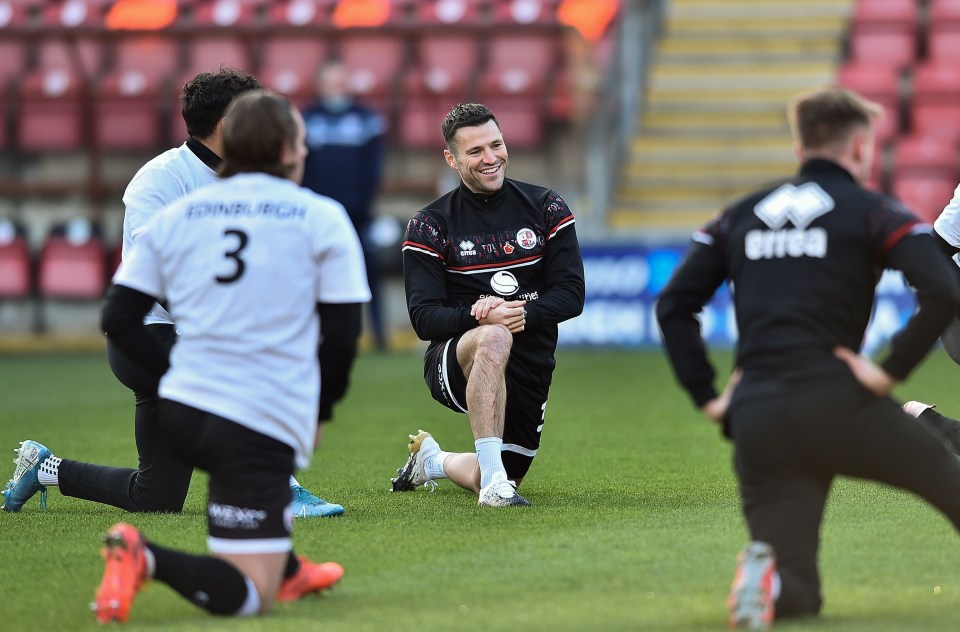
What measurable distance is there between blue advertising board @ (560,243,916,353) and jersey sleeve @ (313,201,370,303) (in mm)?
9682

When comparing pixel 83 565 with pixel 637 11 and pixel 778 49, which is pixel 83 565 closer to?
pixel 637 11

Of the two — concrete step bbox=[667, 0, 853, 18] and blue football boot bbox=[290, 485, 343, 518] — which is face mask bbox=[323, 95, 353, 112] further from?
blue football boot bbox=[290, 485, 343, 518]

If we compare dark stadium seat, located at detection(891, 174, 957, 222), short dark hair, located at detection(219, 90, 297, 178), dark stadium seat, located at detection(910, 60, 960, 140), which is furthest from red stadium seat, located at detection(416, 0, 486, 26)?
short dark hair, located at detection(219, 90, 297, 178)

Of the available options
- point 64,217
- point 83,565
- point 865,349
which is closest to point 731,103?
point 865,349

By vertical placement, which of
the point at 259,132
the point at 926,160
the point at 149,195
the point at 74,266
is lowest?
the point at 74,266

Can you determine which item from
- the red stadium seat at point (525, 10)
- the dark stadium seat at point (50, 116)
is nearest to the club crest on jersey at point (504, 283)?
the dark stadium seat at point (50, 116)

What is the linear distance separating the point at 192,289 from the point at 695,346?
1.34 metres

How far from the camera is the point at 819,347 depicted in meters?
3.93

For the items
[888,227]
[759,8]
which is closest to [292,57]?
[759,8]

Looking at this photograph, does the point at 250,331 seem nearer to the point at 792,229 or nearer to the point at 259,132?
the point at 259,132

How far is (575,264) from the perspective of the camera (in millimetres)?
6340

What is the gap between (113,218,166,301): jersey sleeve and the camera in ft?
13.6

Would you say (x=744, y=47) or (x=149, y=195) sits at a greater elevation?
(x=149, y=195)

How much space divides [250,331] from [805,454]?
1459 mm
